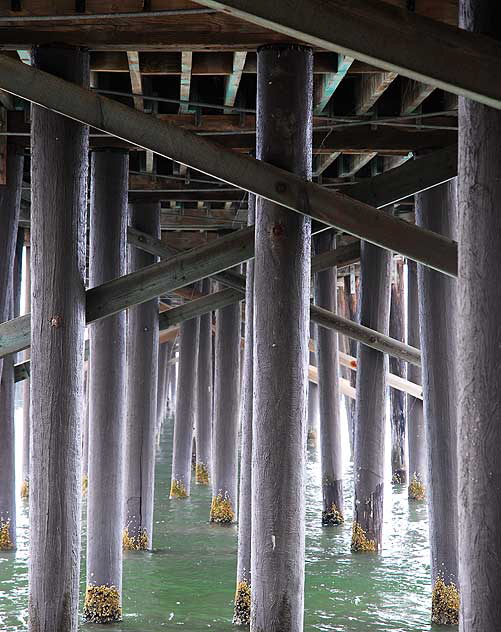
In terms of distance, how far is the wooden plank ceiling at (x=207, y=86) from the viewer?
586 cm

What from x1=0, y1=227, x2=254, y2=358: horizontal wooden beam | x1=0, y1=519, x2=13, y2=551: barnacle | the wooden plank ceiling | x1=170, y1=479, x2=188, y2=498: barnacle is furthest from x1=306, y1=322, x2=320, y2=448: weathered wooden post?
x1=0, y1=227, x2=254, y2=358: horizontal wooden beam

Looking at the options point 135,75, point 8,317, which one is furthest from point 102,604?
point 135,75

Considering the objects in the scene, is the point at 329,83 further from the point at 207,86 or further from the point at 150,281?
the point at 150,281

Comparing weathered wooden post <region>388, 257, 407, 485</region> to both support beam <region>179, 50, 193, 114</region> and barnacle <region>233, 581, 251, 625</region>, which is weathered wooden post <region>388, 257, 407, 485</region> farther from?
support beam <region>179, 50, 193, 114</region>

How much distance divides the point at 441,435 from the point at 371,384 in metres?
2.72

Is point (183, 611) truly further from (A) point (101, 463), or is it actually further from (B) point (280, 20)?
(B) point (280, 20)

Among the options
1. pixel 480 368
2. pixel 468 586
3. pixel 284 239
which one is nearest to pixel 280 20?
pixel 480 368

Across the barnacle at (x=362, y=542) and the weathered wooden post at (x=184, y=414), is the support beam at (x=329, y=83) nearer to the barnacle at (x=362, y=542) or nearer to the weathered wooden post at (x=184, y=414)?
the barnacle at (x=362, y=542)

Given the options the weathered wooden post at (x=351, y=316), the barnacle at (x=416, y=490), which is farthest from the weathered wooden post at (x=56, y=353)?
the weathered wooden post at (x=351, y=316)

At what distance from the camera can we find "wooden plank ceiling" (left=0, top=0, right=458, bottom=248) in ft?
19.2

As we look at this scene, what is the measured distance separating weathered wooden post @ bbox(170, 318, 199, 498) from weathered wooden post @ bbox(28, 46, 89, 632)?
886 cm

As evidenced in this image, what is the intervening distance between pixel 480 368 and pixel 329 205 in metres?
1.81

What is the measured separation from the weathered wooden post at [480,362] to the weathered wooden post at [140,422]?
7286 millimetres

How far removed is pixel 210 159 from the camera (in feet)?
16.9
